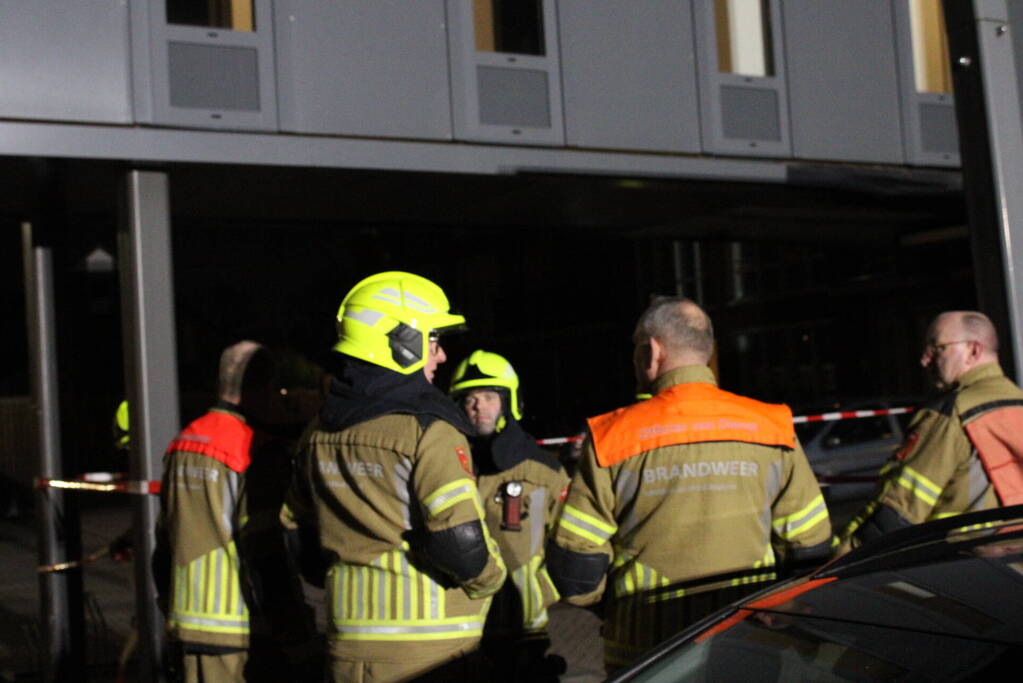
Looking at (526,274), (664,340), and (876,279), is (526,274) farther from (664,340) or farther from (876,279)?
(664,340)

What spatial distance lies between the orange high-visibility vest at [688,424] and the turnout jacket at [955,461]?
0.66 m

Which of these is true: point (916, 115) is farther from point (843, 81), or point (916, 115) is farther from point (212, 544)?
point (212, 544)

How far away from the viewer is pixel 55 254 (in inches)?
321

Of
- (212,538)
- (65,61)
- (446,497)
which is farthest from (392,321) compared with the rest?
(65,61)

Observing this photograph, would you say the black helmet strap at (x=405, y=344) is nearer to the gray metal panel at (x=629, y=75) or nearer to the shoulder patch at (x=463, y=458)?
the shoulder patch at (x=463, y=458)

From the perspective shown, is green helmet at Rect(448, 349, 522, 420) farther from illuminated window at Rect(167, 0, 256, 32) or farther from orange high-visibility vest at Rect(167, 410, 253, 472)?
illuminated window at Rect(167, 0, 256, 32)

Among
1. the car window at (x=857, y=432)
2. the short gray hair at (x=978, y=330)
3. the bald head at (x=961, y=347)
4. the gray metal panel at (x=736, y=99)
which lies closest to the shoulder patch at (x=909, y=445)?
the bald head at (x=961, y=347)

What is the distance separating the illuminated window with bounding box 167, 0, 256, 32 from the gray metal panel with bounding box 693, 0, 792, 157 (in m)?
3.42

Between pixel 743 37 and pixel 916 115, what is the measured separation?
178 centimetres

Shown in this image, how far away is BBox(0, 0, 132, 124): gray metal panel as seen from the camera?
693cm

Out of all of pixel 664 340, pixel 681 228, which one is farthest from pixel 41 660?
pixel 681 228

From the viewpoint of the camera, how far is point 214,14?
7.60m

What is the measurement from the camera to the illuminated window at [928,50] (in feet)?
34.6

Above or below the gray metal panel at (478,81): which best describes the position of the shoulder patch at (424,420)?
below
